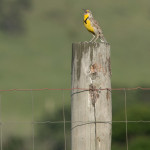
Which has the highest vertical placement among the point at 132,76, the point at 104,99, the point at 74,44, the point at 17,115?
the point at 132,76

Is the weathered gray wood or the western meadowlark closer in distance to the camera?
the weathered gray wood

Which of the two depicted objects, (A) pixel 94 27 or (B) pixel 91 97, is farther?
(A) pixel 94 27

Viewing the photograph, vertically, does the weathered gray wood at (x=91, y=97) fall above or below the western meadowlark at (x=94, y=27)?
below

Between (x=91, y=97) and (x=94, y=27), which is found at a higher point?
(x=94, y=27)

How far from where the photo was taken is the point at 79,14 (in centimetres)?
7325

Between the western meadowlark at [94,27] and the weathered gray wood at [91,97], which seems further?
the western meadowlark at [94,27]

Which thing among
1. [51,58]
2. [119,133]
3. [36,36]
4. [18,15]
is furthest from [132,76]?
[119,133]

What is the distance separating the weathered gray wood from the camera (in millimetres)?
5887

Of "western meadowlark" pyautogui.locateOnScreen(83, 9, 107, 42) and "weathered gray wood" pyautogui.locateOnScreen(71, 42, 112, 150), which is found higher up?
"western meadowlark" pyautogui.locateOnScreen(83, 9, 107, 42)

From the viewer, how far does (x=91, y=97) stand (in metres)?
5.90

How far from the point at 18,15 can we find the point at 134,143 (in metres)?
44.3

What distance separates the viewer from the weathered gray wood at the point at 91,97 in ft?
19.3

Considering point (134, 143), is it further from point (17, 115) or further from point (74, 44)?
point (74, 44)

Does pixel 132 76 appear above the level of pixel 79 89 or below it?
above
